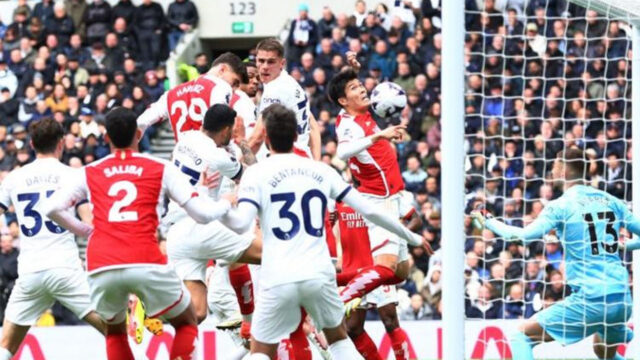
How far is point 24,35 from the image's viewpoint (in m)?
23.0

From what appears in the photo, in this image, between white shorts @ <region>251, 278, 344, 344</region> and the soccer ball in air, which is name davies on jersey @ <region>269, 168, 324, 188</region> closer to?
white shorts @ <region>251, 278, 344, 344</region>

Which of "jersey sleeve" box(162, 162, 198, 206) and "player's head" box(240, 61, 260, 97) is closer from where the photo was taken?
"jersey sleeve" box(162, 162, 198, 206)

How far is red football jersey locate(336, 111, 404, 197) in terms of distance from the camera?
1163 centimetres

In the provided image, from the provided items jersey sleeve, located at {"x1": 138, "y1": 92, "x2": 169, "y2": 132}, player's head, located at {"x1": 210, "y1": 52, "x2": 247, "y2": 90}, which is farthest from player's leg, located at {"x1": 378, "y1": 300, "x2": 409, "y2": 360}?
jersey sleeve, located at {"x1": 138, "y1": 92, "x2": 169, "y2": 132}

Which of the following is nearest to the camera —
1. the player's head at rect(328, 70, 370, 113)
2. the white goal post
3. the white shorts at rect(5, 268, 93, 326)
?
the white goal post

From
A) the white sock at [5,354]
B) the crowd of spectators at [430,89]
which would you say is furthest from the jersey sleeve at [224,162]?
the crowd of spectators at [430,89]

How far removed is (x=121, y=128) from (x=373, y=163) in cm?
339

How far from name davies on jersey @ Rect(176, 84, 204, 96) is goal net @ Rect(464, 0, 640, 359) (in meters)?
3.67

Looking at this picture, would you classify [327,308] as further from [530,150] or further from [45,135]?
[530,150]

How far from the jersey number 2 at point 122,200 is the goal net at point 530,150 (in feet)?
19.0

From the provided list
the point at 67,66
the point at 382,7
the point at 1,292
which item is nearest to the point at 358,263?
the point at 1,292

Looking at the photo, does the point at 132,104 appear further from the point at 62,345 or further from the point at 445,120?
the point at 445,120

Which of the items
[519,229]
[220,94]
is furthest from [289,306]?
[220,94]

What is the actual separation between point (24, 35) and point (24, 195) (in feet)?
44.0
